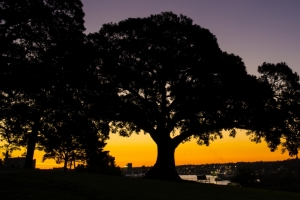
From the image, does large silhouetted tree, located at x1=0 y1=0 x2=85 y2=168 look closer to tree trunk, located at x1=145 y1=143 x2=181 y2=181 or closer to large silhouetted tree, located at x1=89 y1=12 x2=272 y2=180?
large silhouetted tree, located at x1=89 y1=12 x2=272 y2=180

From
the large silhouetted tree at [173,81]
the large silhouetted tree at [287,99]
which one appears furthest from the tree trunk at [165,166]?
the large silhouetted tree at [287,99]

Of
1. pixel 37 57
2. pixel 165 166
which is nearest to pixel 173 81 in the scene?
pixel 165 166

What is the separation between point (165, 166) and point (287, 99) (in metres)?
13.1

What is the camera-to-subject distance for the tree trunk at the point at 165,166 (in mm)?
32719

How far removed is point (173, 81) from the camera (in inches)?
1224

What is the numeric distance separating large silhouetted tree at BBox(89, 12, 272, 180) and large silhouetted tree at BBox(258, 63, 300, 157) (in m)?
1.80

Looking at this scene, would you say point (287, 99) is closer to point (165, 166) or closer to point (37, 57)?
point (165, 166)

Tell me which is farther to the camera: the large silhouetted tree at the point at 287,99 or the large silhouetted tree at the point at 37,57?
the large silhouetted tree at the point at 287,99

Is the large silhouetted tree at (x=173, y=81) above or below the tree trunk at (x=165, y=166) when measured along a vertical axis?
above

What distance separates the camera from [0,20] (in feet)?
63.9

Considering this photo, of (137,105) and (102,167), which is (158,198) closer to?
(137,105)

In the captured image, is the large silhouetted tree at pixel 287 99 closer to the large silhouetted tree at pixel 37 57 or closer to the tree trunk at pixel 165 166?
the tree trunk at pixel 165 166

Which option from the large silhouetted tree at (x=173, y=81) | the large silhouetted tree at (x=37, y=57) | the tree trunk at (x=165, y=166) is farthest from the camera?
the tree trunk at (x=165, y=166)

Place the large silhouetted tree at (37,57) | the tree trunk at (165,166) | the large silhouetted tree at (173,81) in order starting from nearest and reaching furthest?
1. the large silhouetted tree at (37,57)
2. the large silhouetted tree at (173,81)
3. the tree trunk at (165,166)
